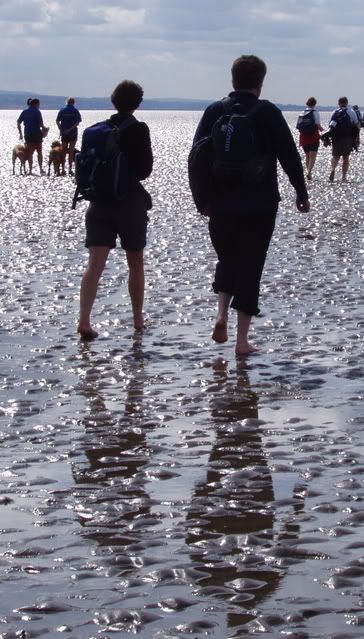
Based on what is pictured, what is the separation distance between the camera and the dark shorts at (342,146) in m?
28.8

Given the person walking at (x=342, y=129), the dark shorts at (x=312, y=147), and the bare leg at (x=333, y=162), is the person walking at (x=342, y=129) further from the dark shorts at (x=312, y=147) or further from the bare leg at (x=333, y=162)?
the dark shorts at (x=312, y=147)

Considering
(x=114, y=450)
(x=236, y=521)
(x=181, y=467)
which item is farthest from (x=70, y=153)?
(x=236, y=521)

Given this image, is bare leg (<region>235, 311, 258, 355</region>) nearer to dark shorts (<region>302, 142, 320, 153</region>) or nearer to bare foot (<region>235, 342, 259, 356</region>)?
bare foot (<region>235, 342, 259, 356</region>)

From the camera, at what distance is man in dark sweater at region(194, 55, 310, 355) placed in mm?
8641

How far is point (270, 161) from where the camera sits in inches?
346

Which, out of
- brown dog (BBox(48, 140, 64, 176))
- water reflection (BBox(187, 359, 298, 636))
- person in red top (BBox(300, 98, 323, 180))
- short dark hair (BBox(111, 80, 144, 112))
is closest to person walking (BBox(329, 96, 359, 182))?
person in red top (BBox(300, 98, 323, 180))

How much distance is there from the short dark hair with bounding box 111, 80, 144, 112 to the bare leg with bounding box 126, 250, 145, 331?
3.49ft

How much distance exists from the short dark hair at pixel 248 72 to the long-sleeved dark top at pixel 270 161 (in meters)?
0.06

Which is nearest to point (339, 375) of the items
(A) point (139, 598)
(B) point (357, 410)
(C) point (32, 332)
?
(B) point (357, 410)

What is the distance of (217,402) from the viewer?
302 inches

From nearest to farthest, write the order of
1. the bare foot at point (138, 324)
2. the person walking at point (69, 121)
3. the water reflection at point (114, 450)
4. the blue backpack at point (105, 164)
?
the water reflection at point (114, 450) → the blue backpack at point (105, 164) → the bare foot at point (138, 324) → the person walking at point (69, 121)

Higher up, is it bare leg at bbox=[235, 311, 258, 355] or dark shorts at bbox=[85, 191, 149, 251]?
dark shorts at bbox=[85, 191, 149, 251]

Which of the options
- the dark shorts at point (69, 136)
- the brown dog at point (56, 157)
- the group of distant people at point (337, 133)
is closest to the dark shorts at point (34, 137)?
the brown dog at point (56, 157)

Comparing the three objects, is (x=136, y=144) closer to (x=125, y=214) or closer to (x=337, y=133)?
(x=125, y=214)
